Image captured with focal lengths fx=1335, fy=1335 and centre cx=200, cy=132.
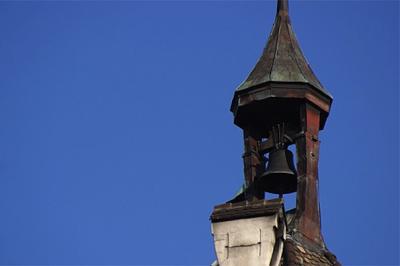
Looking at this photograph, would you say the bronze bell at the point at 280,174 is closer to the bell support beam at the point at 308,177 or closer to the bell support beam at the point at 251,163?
the bell support beam at the point at 251,163

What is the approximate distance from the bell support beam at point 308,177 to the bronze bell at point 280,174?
0.30m

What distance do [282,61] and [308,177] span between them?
8.55 feet

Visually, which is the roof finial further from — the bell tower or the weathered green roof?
the bell tower

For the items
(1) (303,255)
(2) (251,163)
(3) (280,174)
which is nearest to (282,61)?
(2) (251,163)

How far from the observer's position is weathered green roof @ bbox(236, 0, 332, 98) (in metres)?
24.5

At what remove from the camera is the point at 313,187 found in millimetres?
23594

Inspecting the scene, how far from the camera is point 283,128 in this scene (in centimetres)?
2467

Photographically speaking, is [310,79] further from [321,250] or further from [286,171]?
[321,250]

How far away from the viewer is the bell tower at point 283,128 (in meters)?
23.5

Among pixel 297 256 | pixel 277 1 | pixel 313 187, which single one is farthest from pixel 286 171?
pixel 277 1

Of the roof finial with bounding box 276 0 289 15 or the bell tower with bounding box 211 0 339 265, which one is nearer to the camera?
the bell tower with bounding box 211 0 339 265

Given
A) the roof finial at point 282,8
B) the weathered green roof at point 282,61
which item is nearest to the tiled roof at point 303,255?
the weathered green roof at point 282,61

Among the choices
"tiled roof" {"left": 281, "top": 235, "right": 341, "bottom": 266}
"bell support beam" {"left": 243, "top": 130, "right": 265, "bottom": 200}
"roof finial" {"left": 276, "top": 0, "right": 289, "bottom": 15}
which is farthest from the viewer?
"roof finial" {"left": 276, "top": 0, "right": 289, "bottom": 15}

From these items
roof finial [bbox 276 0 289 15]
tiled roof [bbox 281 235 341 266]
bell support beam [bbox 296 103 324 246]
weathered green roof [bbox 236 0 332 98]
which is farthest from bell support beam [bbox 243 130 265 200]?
roof finial [bbox 276 0 289 15]
